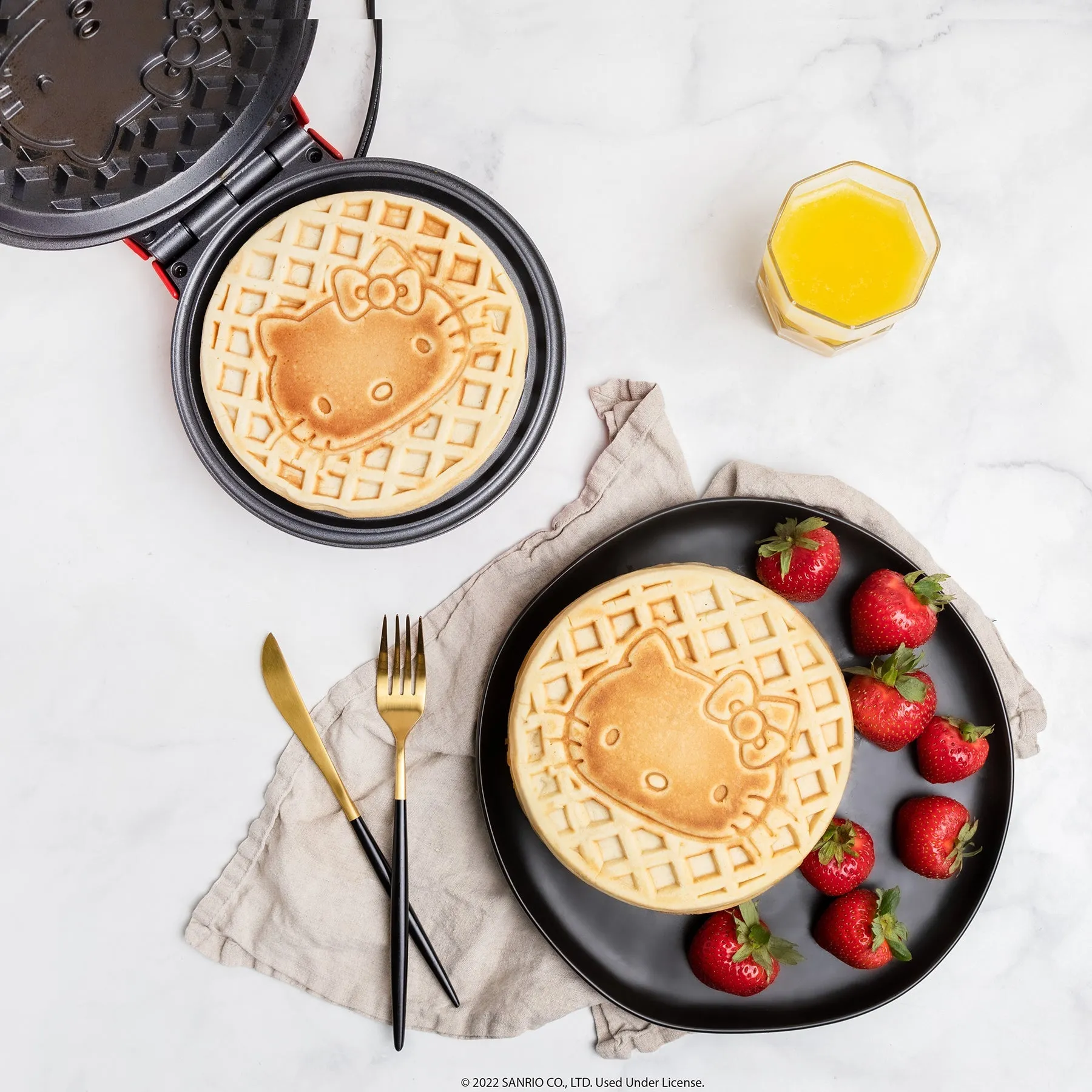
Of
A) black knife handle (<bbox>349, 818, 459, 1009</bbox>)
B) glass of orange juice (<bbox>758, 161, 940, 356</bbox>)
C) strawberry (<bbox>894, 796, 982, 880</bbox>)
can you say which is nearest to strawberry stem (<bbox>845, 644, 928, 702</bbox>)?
strawberry (<bbox>894, 796, 982, 880</bbox>)

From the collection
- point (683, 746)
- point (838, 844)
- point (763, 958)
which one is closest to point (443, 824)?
point (683, 746)

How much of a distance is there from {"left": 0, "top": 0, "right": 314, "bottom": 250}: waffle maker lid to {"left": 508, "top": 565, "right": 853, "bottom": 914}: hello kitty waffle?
1020mm

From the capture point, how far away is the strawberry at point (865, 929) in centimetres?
164

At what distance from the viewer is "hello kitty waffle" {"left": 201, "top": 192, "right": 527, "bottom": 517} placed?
62.7 inches

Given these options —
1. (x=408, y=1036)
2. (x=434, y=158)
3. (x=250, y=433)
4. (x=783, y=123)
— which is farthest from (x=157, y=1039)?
(x=783, y=123)

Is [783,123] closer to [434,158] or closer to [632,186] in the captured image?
[632,186]

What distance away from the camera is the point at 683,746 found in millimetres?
1568

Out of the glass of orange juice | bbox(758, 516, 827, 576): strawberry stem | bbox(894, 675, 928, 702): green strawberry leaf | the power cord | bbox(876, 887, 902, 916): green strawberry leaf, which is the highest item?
the power cord

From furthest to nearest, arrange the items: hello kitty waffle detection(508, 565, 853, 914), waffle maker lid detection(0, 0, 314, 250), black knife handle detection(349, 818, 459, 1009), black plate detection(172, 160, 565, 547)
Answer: black knife handle detection(349, 818, 459, 1009) → black plate detection(172, 160, 565, 547) → hello kitty waffle detection(508, 565, 853, 914) → waffle maker lid detection(0, 0, 314, 250)

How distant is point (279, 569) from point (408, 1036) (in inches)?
38.9

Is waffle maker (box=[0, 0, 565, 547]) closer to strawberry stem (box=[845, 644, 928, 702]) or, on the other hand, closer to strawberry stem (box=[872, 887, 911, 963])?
strawberry stem (box=[845, 644, 928, 702])

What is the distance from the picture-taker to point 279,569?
73.2 inches

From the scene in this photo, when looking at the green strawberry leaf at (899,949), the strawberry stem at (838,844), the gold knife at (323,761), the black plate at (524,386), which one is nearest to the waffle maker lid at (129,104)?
the black plate at (524,386)

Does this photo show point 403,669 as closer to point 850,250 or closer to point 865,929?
point 865,929
